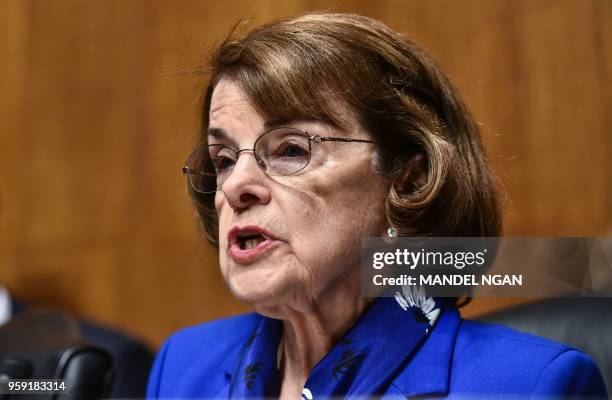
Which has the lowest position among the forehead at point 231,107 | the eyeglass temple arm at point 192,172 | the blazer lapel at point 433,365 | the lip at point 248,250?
the blazer lapel at point 433,365

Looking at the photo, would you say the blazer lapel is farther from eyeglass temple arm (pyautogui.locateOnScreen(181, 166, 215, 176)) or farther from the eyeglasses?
eyeglass temple arm (pyautogui.locateOnScreen(181, 166, 215, 176))

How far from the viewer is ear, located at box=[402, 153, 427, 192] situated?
4.00 ft

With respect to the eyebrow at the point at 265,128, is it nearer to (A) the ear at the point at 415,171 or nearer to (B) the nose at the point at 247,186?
(B) the nose at the point at 247,186

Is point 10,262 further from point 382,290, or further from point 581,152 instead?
point 581,152

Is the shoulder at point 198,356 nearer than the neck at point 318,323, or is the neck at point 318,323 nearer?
the neck at point 318,323

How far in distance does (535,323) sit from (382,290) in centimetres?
25

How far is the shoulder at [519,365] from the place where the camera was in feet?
3.45

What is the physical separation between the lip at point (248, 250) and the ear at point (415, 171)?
234mm

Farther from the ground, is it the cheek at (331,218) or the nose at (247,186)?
the nose at (247,186)

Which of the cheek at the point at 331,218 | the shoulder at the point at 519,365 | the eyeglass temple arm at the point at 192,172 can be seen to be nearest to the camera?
the shoulder at the point at 519,365

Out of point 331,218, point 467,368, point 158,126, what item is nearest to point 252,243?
point 331,218

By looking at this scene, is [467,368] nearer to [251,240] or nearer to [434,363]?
[434,363]

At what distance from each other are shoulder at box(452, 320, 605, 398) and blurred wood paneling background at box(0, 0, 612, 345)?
0.18 metres

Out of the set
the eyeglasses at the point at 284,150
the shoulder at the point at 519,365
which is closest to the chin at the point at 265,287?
the eyeglasses at the point at 284,150
